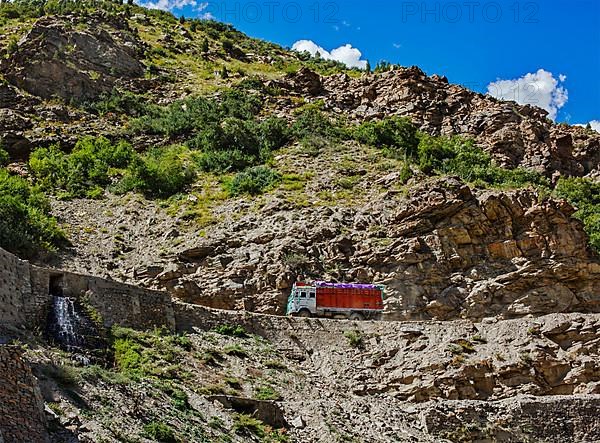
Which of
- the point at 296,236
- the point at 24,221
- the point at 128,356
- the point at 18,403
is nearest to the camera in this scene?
the point at 18,403

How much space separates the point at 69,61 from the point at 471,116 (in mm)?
27313

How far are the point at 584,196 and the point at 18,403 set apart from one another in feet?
120

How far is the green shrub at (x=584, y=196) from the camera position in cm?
3844

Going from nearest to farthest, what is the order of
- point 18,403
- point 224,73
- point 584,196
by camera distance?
point 18,403 < point 584,196 < point 224,73

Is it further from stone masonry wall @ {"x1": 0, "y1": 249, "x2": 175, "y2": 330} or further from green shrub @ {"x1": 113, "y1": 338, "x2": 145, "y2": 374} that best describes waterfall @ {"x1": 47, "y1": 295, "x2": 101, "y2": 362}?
green shrub @ {"x1": 113, "y1": 338, "x2": 145, "y2": 374}

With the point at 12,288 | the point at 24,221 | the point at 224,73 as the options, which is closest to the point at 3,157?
the point at 24,221

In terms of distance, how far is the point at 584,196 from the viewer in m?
44.5

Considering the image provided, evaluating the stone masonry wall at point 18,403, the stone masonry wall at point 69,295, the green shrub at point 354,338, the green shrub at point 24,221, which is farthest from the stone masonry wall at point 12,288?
the green shrub at point 354,338

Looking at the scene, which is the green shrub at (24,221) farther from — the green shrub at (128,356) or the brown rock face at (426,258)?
the green shrub at (128,356)

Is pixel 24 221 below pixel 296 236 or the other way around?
below

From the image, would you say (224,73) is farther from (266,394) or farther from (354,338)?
(266,394)

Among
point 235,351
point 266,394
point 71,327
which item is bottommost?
point 266,394

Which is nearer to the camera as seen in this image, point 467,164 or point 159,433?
point 159,433

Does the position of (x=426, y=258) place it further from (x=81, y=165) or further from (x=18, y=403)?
(x=18, y=403)
